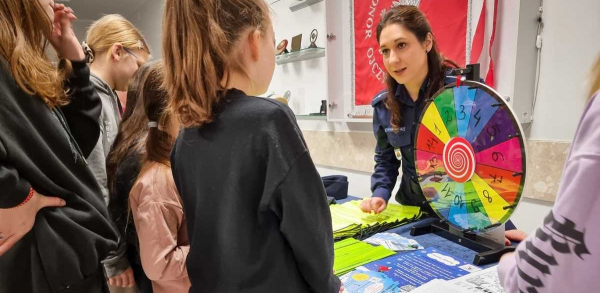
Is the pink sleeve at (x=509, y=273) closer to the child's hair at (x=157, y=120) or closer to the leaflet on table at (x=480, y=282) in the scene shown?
the leaflet on table at (x=480, y=282)

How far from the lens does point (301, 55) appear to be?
3.06 metres

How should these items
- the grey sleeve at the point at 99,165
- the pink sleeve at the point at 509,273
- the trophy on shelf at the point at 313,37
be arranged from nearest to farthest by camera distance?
1. the pink sleeve at the point at 509,273
2. the grey sleeve at the point at 99,165
3. the trophy on shelf at the point at 313,37

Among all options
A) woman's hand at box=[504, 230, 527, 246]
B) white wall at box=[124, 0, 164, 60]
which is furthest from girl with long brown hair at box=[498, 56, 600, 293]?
white wall at box=[124, 0, 164, 60]

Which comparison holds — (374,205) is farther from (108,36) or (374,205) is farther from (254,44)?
(108,36)

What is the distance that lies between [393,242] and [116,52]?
1433mm

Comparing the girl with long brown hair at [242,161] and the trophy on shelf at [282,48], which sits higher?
the trophy on shelf at [282,48]

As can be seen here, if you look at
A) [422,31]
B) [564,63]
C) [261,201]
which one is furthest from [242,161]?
[564,63]

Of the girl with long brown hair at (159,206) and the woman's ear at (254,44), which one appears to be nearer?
the woman's ear at (254,44)

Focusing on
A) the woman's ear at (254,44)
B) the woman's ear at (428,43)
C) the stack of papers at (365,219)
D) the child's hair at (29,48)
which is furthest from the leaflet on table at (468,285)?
the child's hair at (29,48)

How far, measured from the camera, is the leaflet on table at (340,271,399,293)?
0.90 meters

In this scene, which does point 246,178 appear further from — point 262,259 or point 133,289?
point 133,289

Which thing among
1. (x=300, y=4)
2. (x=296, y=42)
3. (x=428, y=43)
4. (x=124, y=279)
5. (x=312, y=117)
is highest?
(x=300, y=4)

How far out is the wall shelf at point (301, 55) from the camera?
2.90m

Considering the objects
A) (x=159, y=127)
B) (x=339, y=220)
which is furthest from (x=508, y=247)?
(x=159, y=127)
